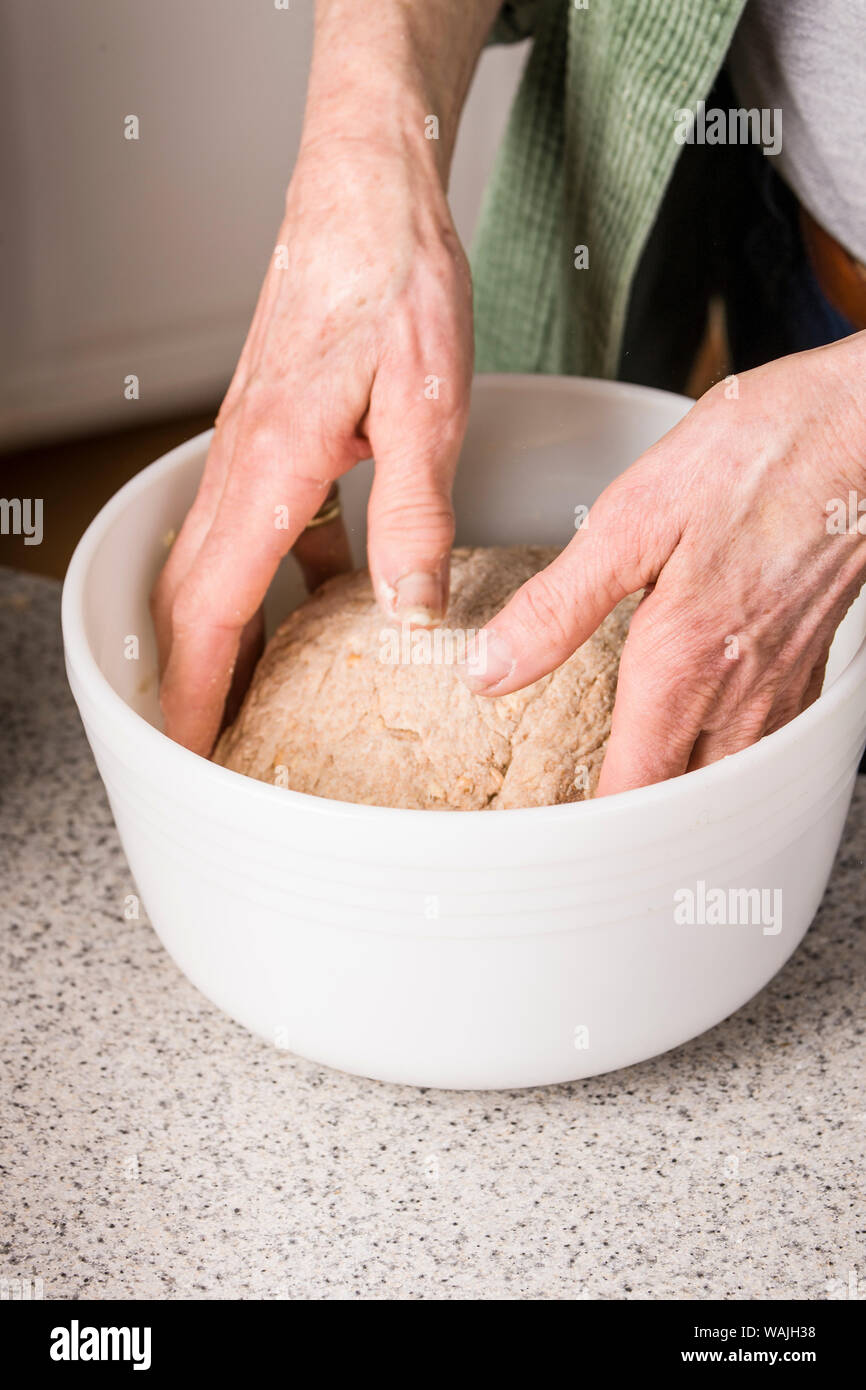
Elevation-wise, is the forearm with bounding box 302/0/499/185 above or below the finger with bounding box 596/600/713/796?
above

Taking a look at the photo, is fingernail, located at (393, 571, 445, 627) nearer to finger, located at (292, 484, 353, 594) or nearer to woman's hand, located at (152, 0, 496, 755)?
woman's hand, located at (152, 0, 496, 755)

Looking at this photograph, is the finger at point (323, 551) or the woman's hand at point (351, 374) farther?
the finger at point (323, 551)

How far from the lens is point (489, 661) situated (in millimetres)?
660

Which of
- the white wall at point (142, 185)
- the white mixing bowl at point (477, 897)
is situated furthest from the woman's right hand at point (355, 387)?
the white wall at point (142, 185)

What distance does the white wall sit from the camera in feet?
6.89

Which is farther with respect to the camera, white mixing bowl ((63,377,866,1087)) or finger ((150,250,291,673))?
finger ((150,250,291,673))

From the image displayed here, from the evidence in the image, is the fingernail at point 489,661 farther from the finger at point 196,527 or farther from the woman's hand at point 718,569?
the finger at point 196,527

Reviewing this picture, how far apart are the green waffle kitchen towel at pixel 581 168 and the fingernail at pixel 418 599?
36cm

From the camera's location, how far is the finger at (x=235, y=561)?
74 cm

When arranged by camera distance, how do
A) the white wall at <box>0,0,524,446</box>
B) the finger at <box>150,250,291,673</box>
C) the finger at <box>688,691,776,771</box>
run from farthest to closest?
the white wall at <box>0,0,524,446</box>, the finger at <box>150,250,291,673</box>, the finger at <box>688,691,776,771</box>

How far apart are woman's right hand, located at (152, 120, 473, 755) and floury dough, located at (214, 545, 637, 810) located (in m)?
0.04

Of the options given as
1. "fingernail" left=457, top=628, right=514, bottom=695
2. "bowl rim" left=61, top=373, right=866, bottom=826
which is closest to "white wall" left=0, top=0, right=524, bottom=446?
"bowl rim" left=61, top=373, right=866, bottom=826

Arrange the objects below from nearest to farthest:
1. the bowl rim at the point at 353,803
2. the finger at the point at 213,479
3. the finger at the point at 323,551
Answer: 1. the bowl rim at the point at 353,803
2. the finger at the point at 213,479
3. the finger at the point at 323,551
